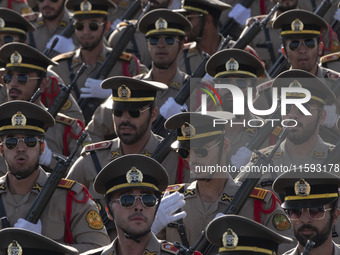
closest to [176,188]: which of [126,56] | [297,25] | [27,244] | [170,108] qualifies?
[170,108]

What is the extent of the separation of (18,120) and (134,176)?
211 centimetres

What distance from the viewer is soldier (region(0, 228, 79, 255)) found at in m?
12.2

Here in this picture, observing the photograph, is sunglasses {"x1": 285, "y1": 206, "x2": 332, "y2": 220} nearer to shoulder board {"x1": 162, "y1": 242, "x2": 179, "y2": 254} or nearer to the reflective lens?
shoulder board {"x1": 162, "y1": 242, "x2": 179, "y2": 254}

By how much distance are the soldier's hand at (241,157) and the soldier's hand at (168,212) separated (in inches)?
65.4

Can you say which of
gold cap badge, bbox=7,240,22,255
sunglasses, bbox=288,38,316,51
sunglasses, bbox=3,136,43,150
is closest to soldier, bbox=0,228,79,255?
gold cap badge, bbox=7,240,22,255

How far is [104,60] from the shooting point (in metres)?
19.8

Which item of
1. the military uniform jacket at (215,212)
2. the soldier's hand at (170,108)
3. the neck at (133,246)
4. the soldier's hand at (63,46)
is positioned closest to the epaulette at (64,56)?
the soldier's hand at (63,46)

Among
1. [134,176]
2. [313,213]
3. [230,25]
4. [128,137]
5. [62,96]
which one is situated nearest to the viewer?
[313,213]

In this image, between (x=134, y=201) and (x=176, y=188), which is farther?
(x=176, y=188)

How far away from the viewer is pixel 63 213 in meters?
14.7

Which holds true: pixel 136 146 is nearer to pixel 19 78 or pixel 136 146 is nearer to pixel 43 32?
pixel 19 78

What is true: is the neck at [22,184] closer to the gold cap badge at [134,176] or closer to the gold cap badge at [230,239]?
the gold cap badge at [134,176]

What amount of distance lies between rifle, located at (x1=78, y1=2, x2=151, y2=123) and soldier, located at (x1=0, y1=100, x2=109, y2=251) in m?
4.34

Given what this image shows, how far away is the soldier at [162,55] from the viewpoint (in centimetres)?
1795
